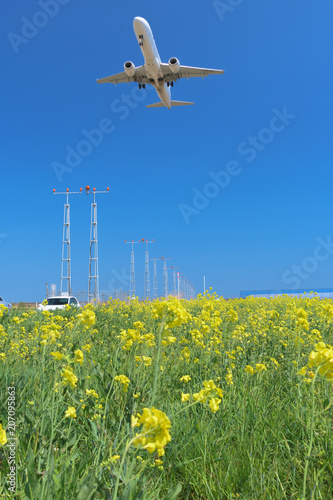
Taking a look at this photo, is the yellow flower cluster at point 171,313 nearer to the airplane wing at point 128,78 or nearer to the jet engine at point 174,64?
the jet engine at point 174,64

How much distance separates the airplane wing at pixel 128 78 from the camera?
73.9 feet

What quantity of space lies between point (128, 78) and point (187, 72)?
12.5 ft

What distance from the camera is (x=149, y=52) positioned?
19.1 meters

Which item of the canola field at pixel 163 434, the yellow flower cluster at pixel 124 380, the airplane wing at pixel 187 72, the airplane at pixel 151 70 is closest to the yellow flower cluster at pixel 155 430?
the canola field at pixel 163 434

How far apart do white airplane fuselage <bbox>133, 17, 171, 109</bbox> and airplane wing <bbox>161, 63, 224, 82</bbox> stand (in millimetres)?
438

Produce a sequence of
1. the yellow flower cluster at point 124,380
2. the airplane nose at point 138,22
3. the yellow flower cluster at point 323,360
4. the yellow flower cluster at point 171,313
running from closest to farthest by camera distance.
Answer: the yellow flower cluster at point 323,360, the yellow flower cluster at point 171,313, the yellow flower cluster at point 124,380, the airplane nose at point 138,22

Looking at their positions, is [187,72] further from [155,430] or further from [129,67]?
[155,430]

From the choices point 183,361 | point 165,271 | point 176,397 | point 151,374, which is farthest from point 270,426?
point 165,271

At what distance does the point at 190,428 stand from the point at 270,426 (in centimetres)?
53

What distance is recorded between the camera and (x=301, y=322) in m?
3.13

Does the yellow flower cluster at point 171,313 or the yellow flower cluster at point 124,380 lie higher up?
the yellow flower cluster at point 171,313

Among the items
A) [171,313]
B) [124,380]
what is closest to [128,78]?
[124,380]

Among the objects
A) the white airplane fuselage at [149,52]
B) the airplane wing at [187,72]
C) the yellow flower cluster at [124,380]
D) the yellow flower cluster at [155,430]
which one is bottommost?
the yellow flower cluster at [155,430]

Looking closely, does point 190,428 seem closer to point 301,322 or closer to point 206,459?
point 206,459
